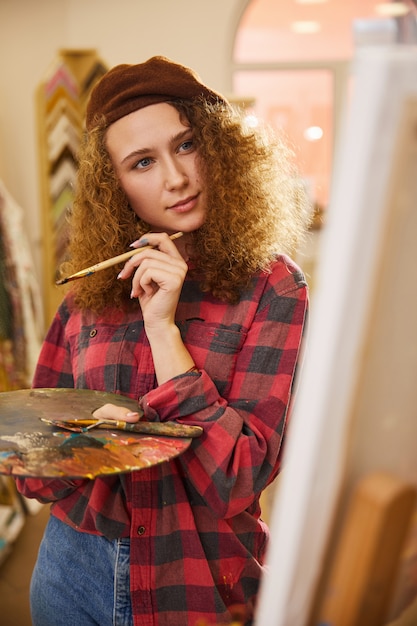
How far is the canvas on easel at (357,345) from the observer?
1.69 feet

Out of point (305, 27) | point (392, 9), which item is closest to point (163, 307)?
point (305, 27)

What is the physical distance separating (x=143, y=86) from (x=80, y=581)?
867 mm

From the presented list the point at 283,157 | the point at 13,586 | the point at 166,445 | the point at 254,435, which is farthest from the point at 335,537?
the point at 13,586

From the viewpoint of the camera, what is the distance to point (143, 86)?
4.01 feet

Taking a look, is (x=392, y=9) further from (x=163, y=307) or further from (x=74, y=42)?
(x=163, y=307)

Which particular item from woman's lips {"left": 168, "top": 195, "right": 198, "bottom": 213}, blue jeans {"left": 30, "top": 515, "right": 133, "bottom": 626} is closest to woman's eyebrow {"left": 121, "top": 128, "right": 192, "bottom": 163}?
woman's lips {"left": 168, "top": 195, "right": 198, "bottom": 213}

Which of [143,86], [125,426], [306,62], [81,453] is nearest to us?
[81,453]

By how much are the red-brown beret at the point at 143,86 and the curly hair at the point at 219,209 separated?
3 cm

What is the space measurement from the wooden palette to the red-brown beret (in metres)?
0.52

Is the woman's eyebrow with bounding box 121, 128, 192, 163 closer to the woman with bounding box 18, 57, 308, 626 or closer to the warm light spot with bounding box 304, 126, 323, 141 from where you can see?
the woman with bounding box 18, 57, 308, 626

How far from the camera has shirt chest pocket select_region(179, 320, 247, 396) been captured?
1225 mm

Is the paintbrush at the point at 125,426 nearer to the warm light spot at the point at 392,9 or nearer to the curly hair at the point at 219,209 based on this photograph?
the curly hair at the point at 219,209

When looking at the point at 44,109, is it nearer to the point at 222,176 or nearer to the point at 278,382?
the point at 222,176

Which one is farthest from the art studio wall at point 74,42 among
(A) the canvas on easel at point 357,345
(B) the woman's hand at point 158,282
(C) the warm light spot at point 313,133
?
(A) the canvas on easel at point 357,345
